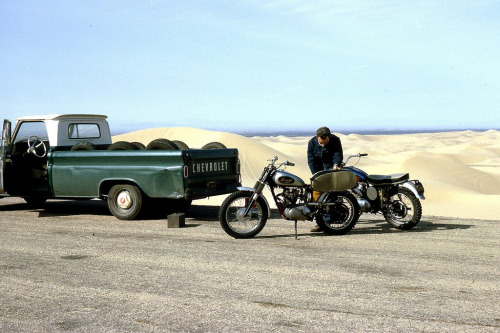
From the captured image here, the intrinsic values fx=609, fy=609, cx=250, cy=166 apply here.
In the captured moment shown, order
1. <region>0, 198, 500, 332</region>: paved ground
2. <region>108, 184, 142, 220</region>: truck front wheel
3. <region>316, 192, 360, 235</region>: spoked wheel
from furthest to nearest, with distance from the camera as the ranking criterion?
<region>108, 184, 142, 220</region>: truck front wheel < <region>316, 192, 360, 235</region>: spoked wheel < <region>0, 198, 500, 332</region>: paved ground

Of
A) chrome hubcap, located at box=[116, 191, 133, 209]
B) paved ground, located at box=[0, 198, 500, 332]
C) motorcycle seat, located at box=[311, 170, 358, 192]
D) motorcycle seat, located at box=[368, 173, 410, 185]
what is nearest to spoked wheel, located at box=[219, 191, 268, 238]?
paved ground, located at box=[0, 198, 500, 332]

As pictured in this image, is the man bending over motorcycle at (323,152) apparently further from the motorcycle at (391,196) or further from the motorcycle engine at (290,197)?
the motorcycle engine at (290,197)

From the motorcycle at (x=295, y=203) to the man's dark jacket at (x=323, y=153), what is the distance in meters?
0.70

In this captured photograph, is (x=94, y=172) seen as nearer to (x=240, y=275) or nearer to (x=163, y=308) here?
(x=240, y=275)

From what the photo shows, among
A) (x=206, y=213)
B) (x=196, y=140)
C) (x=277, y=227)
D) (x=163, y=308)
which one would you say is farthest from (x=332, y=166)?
(x=196, y=140)

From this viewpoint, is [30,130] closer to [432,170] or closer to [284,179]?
[284,179]

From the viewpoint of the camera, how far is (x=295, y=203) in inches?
361

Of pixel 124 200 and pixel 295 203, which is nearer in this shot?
pixel 295 203

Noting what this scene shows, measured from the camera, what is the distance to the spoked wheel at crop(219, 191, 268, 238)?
352 inches

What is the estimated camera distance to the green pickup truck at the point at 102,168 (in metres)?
10.5

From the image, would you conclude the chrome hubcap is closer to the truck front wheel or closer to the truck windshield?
the truck front wheel

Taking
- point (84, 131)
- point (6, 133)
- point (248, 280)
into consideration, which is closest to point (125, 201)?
point (84, 131)

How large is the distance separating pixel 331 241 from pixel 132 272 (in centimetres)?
319

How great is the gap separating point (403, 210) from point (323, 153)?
1.57 m
